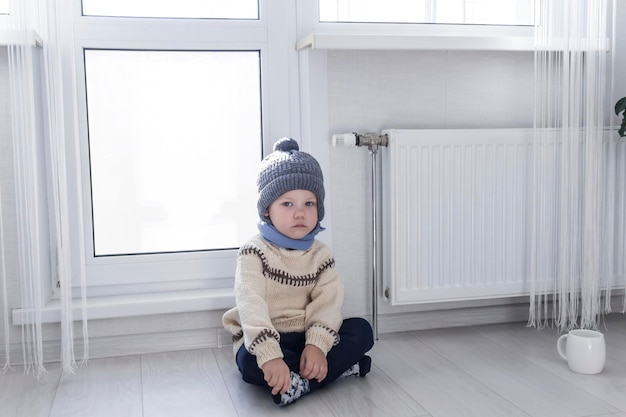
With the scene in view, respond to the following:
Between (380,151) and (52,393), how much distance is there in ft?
3.64

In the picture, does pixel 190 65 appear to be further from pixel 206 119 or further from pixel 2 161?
pixel 2 161

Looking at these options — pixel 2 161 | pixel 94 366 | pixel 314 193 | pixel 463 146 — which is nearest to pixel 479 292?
pixel 463 146

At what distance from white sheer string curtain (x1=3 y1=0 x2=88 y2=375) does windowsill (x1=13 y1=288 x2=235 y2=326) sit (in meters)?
0.05

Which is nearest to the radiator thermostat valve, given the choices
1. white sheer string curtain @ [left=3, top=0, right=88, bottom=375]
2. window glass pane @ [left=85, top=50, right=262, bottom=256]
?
window glass pane @ [left=85, top=50, right=262, bottom=256]

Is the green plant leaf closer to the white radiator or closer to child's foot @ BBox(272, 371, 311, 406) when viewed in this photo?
the white radiator

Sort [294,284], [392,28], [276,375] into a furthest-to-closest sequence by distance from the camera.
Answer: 1. [392,28]
2. [294,284]
3. [276,375]

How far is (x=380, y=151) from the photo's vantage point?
2.14m

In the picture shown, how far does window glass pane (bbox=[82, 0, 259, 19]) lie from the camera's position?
80.8 inches

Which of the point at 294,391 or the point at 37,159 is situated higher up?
the point at 37,159

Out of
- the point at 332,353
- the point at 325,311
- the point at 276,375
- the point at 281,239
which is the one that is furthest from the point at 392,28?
the point at 276,375

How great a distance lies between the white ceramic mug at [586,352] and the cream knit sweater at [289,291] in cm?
59

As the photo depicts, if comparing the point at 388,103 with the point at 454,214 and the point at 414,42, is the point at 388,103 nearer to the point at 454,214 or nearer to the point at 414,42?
the point at 414,42

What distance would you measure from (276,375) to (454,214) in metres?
0.81

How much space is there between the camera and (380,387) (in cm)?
174
